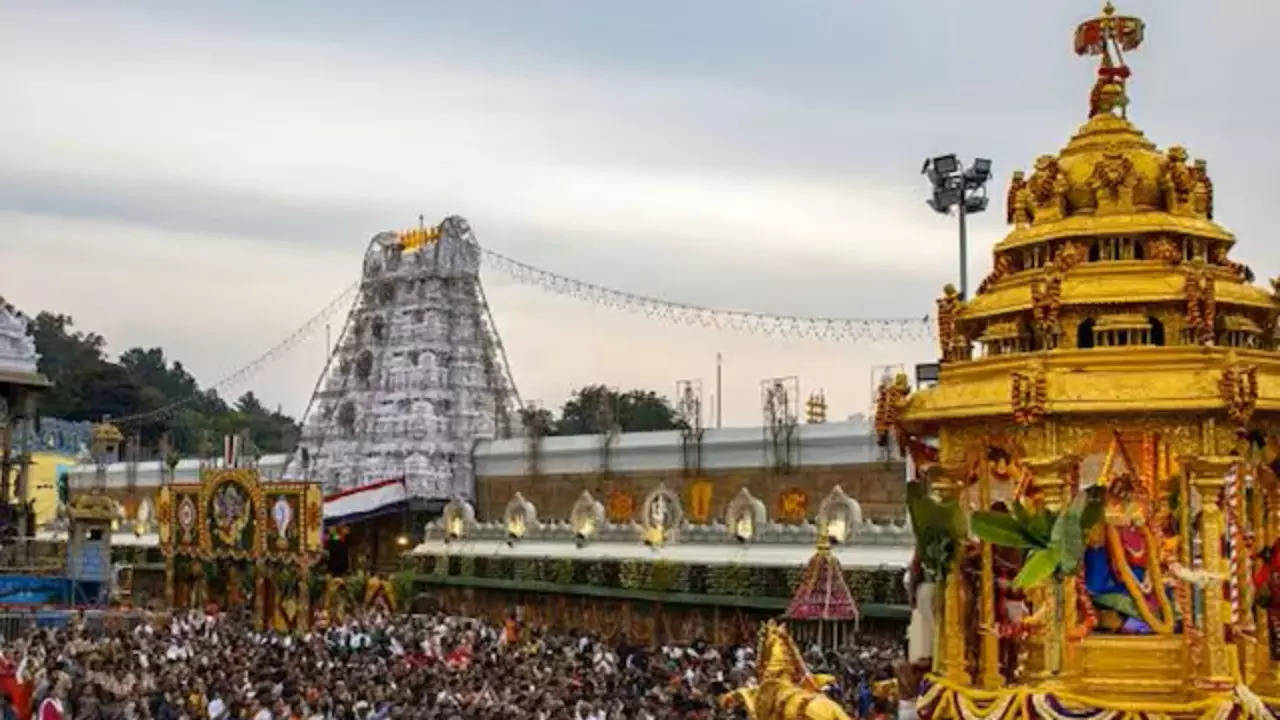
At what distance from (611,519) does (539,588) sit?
573 centimetres

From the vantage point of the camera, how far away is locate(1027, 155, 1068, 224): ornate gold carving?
10.3 m

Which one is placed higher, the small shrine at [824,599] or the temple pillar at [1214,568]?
the temple pillar at [1214,568]

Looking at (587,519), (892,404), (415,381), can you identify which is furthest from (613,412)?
(892,404)

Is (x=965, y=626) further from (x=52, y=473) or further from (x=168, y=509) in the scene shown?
(x=52, y=473)

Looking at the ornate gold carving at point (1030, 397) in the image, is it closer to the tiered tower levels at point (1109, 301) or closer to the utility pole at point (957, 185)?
the tiered tower levels at point (1109, 301)

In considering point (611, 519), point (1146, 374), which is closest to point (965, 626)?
point (1146, 374)

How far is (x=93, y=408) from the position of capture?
299 feet

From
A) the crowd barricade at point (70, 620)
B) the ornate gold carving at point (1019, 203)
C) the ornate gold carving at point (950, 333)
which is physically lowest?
the crowd barricade at point (70, 620)

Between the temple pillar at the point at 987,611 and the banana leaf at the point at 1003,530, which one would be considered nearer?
the banana leaf at the point at 1003,530

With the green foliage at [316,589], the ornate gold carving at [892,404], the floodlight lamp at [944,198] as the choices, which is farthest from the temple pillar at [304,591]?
the ornate gold carving at [892,404]

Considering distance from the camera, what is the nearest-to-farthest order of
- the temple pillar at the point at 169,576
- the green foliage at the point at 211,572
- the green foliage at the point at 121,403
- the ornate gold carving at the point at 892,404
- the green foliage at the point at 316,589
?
1. the ornate gold carving at the point at 892,404
2. the green foliage at the point at 316,589
3. the green foliage at the point at 211,572
4. the temple pillar at the point at 169,576
5. the green foliage at the point at 121,403

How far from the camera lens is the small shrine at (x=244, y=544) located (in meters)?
41.4

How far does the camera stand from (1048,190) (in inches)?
408

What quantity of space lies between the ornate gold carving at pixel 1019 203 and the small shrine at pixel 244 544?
32.5 metres
